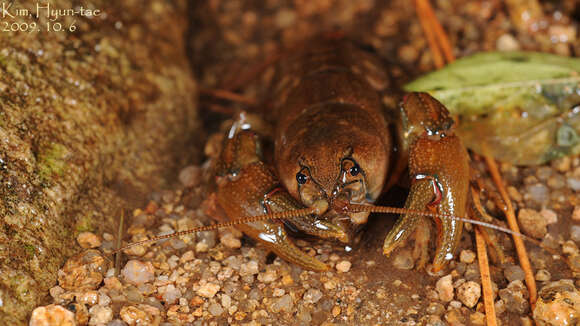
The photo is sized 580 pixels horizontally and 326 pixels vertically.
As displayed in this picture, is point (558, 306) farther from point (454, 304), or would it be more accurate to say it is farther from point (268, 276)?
point (268, 276)

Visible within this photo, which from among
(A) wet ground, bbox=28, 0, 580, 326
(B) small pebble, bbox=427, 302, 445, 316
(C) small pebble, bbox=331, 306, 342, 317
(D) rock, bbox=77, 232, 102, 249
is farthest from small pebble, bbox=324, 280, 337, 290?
(D) rock, bbox=77, 232, 102, 249

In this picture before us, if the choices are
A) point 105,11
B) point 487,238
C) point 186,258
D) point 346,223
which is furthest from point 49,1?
point 487,238

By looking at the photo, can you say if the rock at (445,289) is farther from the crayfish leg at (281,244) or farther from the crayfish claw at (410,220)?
the crayfish leg at (281,244)

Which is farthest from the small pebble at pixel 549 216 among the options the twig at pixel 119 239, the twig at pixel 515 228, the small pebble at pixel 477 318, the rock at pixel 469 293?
the twig at pixel 119 239

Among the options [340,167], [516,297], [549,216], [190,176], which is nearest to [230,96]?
[190,176]

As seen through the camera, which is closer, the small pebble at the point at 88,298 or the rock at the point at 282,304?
the small pebble at the point at 88,298
